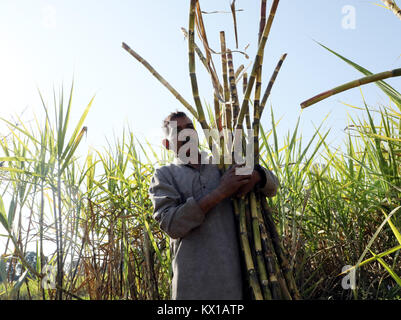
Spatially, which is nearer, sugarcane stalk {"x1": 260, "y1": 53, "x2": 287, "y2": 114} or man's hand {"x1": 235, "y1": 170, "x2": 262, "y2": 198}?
man's hand {"x1": 235, "y1": 170, "x2": 262, "y2": 198}

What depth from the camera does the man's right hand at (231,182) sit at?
114cm

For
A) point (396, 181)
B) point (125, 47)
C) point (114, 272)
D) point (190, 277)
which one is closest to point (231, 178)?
point (190, 277)

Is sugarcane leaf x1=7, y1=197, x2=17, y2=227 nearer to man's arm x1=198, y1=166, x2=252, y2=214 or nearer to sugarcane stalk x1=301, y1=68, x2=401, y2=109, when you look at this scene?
man's arm x1=198, y1=166, x2=252, y2=214

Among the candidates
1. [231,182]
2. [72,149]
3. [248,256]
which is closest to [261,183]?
[231,182]

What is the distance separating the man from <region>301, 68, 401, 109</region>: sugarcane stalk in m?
0.43

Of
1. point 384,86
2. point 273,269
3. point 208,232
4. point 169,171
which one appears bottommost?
point 273,269

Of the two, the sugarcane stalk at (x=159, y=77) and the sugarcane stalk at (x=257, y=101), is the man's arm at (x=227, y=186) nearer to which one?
the sugarcane stalk at (x=257, y=101)

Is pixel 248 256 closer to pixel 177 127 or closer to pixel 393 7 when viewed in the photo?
pixel 177 127

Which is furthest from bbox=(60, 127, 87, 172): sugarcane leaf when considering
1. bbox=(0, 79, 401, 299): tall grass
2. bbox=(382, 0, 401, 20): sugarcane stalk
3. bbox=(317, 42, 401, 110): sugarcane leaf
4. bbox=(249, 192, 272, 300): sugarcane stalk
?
bbox=(382, 0, 401, 20): sugarcane stalk

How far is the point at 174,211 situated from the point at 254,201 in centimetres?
26

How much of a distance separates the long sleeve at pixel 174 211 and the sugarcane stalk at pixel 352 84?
1.88 ft

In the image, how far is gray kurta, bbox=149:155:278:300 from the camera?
1.21 m

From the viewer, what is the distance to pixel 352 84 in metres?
0.70

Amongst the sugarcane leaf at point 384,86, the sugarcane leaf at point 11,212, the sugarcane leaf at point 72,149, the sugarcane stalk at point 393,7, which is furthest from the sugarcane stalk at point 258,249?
the sugarcane leaf at point 11,212
